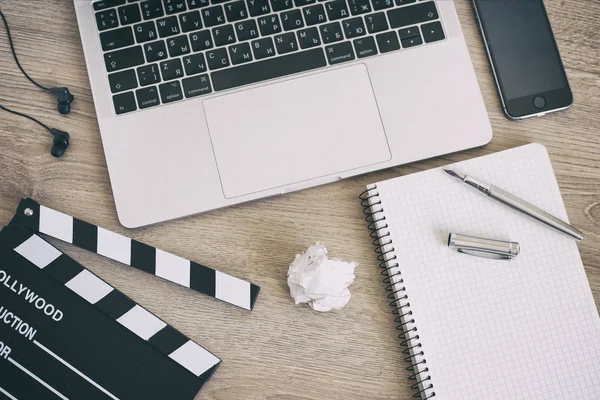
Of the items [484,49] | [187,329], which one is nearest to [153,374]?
[187,329]

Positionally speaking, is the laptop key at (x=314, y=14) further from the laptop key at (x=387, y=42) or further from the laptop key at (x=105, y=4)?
the laptop key at (x=105, y=4)

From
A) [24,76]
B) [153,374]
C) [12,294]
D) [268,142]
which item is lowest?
[153,374]

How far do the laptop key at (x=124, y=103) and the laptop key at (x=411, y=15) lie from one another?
36cm

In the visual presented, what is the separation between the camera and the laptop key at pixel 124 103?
77cm

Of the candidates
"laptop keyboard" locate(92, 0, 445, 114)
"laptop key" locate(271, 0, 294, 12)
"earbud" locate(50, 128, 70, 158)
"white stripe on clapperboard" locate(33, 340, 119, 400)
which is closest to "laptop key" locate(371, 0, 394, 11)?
"laptop keyboard" locate(92, 0, 445, 114)

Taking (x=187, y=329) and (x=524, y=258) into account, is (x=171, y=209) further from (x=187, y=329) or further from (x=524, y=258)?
(x=524, y=258)

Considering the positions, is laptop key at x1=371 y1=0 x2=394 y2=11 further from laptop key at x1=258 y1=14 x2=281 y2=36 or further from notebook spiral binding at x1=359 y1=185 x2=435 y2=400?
notebook spiral binding at x1=359 y1=185 x2=435 y2=400

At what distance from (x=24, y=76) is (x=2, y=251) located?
239 mm

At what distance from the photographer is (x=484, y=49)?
2.69ft

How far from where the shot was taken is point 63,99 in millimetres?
780

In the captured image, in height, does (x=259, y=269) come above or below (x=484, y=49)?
below

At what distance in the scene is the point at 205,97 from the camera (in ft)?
2.53

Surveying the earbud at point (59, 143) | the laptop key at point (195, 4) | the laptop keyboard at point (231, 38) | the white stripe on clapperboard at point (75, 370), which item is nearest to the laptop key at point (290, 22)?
the laptop keyboard at point (231, 38)

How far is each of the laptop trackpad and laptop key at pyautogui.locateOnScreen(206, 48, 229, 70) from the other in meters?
0.04
